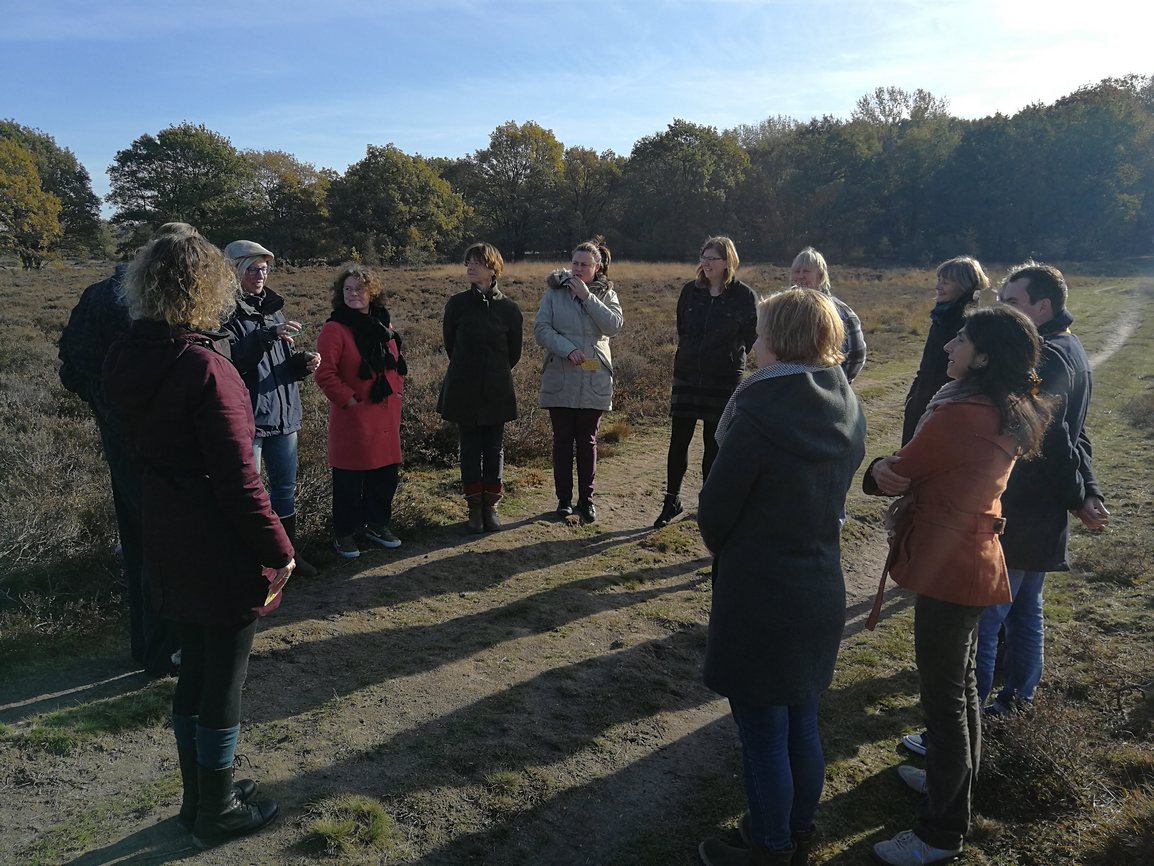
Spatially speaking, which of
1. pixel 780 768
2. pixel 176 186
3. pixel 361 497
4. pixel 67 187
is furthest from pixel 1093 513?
pixel 67 187

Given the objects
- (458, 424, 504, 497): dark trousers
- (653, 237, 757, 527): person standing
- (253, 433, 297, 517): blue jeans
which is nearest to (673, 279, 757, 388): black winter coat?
(653, 237, 757, 527): person standing

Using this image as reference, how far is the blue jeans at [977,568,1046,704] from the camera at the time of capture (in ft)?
10.9

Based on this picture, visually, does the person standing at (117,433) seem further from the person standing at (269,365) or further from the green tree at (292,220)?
the green tree at (292,220)

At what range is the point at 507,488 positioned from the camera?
6.73 metres

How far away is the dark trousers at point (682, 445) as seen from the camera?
5.45 m

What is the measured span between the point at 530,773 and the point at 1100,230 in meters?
61.6

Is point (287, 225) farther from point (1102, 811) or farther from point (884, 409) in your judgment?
point (1102, 811)

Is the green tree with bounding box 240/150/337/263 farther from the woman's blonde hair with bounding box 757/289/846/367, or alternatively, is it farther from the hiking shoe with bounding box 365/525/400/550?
the woman's blonde hair with bounding box 757/289/846/367

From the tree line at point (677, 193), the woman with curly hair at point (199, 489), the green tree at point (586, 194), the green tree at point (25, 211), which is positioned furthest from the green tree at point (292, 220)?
the woman with curly hair at point (199, 489)

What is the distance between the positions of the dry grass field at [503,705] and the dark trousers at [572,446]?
0.35 metres

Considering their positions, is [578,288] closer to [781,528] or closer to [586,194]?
[781,528]

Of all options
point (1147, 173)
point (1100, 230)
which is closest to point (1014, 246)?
point (1100, 230)

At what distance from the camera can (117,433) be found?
3484 millimetres

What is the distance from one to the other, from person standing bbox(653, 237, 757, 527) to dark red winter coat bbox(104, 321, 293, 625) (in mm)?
3428
